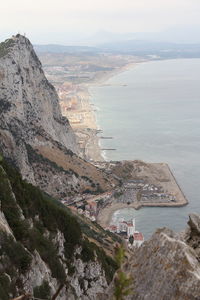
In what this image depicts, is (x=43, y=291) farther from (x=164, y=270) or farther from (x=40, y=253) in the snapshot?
(x=164, y=270)

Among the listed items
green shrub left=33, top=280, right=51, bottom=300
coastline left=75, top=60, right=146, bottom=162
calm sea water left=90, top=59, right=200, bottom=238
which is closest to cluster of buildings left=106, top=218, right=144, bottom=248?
calm sea water left=90, top=59, right=200, bottom=238

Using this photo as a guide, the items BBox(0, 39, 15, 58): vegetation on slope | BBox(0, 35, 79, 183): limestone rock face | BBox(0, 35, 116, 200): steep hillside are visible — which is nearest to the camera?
BBox(0, 35, 79, 183): limestone rock face

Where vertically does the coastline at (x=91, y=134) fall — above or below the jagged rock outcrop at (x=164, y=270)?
below

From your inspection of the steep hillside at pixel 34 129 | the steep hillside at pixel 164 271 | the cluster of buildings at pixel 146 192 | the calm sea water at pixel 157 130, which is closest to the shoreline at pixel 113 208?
the calm sea water at pixel 157 130

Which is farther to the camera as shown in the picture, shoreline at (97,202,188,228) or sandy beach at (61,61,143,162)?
sandy beach at (61,61,143,162)

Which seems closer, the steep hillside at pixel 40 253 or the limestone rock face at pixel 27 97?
the steep hillside at pixel 40 253

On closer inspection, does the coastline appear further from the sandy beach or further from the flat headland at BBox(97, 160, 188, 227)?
the flat headland at BBox(97, 160, 188, 227)

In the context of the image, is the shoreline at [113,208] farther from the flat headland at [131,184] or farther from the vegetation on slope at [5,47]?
the vegetation on slope at [5,47]
